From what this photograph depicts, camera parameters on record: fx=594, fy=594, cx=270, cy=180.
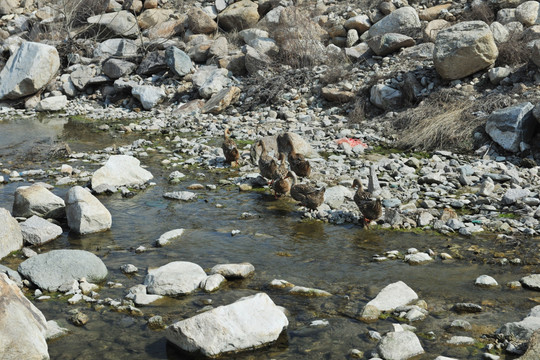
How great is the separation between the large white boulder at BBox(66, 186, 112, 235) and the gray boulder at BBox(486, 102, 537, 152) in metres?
7.92

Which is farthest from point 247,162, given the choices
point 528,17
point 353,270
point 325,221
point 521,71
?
point 528,17

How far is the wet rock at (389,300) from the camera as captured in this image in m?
5.82

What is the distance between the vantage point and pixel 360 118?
1483 centimetres

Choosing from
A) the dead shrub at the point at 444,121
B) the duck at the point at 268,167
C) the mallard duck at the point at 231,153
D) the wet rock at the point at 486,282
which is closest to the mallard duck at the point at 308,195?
the duck at the point at 268,167

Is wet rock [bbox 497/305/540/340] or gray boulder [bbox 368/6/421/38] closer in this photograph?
wet rock [bbox 497/305/540/340]

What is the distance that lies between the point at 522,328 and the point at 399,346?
113 centimetres

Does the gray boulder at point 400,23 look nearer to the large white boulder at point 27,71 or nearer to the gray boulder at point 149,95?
the gray boulder at point 149,95

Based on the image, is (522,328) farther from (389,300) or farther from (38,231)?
(38,231)

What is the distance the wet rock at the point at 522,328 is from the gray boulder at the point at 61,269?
4.23 meters

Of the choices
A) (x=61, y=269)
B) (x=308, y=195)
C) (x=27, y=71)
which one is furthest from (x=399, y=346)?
(x=27, y=71)

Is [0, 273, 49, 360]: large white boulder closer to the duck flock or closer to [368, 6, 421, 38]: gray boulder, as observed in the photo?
the duck flock

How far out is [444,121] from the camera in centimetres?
1314

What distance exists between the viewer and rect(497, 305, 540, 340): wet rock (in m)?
5.14

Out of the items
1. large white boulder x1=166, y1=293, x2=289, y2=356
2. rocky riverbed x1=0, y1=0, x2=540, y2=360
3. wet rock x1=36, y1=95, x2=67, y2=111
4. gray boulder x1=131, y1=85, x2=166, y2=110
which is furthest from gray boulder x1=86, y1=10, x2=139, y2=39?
large white boulder x1=166, y1=293, x2=289, y2=356
